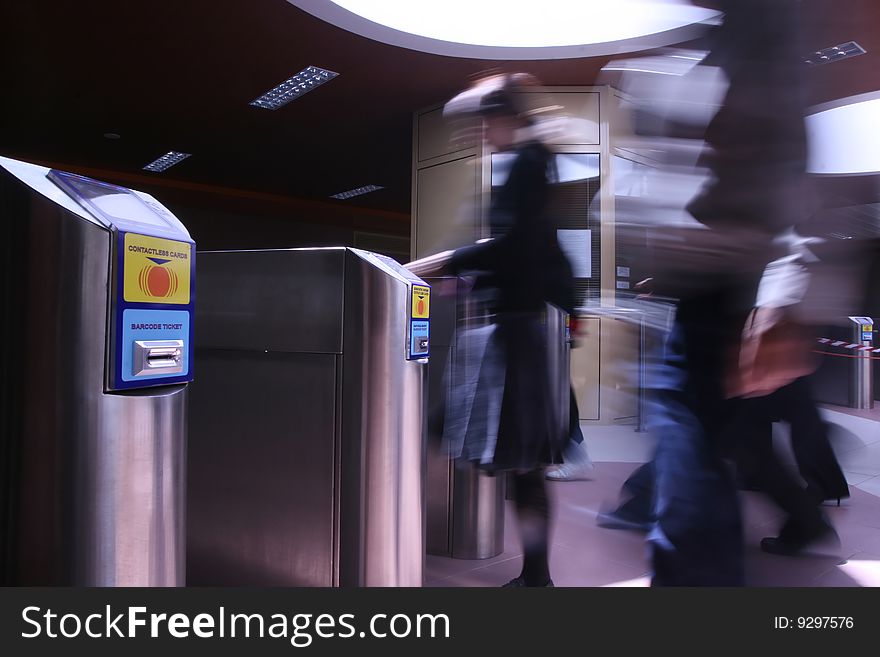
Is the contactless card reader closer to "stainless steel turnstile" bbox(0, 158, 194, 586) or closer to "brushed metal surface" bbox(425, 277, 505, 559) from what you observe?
"stainless steel turnstile" bbox(0, 158, 194, 586)

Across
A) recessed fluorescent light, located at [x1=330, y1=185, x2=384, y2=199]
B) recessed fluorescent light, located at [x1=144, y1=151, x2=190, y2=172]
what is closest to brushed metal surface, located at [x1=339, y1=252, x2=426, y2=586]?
recessed fluorescent light, located at [x1=144, y1=151, x2=190, y2=172]

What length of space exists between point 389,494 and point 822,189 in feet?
3.81

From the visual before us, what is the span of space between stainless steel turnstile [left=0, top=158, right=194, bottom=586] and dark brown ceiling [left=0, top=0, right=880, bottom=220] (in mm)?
3510

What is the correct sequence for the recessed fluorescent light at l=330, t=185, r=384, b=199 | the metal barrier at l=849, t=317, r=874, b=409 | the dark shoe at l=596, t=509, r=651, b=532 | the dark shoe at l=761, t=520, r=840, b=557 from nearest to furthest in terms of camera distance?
the dark shoe at l=761, t=520, r=840, b=557 → the dark shoe at l=596, t=509, r=651, b=532 → the metal barrier at l=849, t=317, r=874, b=409 → the recessed fluorescent light at l=330, t=185, r=384, b=199

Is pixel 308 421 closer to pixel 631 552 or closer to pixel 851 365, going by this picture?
pixel 631 552

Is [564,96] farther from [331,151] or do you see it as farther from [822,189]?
[822,189]

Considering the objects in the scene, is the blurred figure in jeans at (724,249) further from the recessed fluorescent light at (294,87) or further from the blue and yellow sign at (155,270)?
the recessed fluorescent light at (294,87)

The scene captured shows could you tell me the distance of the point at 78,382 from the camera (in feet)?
2.96

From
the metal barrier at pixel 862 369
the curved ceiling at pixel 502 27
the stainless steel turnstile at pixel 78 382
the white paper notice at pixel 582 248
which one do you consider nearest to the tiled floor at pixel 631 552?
the stainless steel turnstile at pixel 78 382

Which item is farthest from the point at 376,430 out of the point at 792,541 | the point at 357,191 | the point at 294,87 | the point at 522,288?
the point at 357,191

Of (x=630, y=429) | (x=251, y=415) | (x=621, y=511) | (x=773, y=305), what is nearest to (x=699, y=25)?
(x=773, y=305)

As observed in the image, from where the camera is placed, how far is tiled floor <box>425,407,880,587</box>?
199 centimetres

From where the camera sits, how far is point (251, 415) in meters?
1.71

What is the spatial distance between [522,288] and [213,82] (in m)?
5.25
